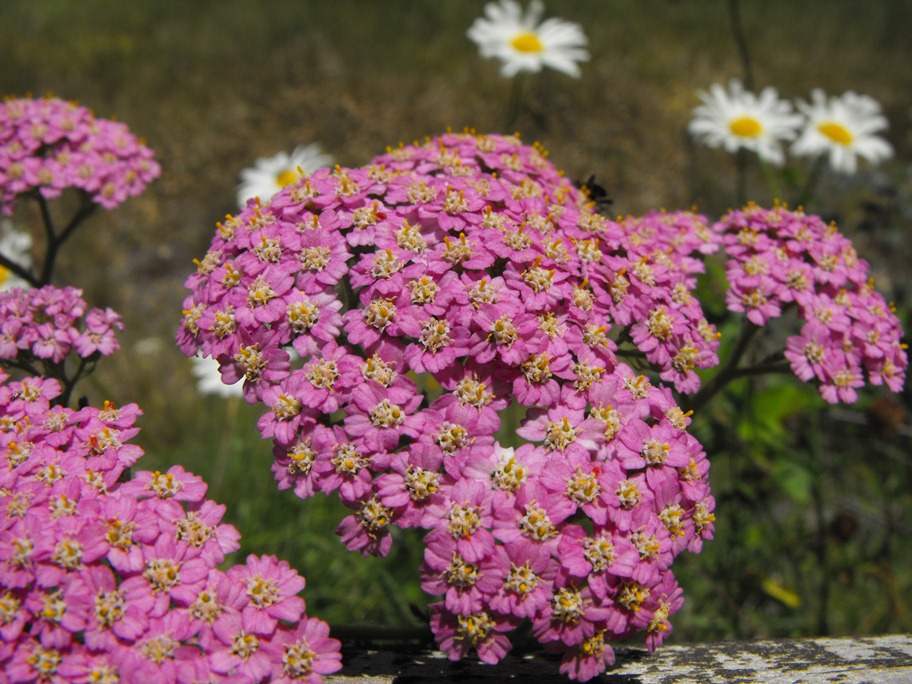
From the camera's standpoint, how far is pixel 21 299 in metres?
2.40

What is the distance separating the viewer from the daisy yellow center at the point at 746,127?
16.2 ft

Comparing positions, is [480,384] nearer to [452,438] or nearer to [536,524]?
[452,438]

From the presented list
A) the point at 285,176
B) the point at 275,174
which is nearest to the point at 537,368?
the point at 285,176

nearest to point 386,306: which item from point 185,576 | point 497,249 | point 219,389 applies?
point 497,249

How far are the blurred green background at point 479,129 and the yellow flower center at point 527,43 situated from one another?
38 cm

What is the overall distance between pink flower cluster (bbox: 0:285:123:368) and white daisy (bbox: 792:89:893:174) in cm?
426

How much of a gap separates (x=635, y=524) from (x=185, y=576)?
0.97 metres

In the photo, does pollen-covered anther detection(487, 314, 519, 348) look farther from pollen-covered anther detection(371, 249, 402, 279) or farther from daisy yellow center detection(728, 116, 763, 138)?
daisy yellow center detection(728, 116, 763, 138)

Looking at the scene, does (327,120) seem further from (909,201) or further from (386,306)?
(386,306)

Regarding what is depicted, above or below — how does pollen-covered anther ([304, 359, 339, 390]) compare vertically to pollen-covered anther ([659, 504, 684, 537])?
above

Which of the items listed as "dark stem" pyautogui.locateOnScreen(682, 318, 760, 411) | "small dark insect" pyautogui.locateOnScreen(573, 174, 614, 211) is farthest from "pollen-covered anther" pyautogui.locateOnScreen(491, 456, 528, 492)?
"small dark insect" pyautogui.locateOnScreen(573, 174, 614, 211)

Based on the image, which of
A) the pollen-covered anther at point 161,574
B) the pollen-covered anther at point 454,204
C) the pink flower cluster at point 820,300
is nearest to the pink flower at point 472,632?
the pollen-covered anther at point 161,574

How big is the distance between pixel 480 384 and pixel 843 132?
443cm

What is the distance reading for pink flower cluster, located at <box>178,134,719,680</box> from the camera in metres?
1.74
